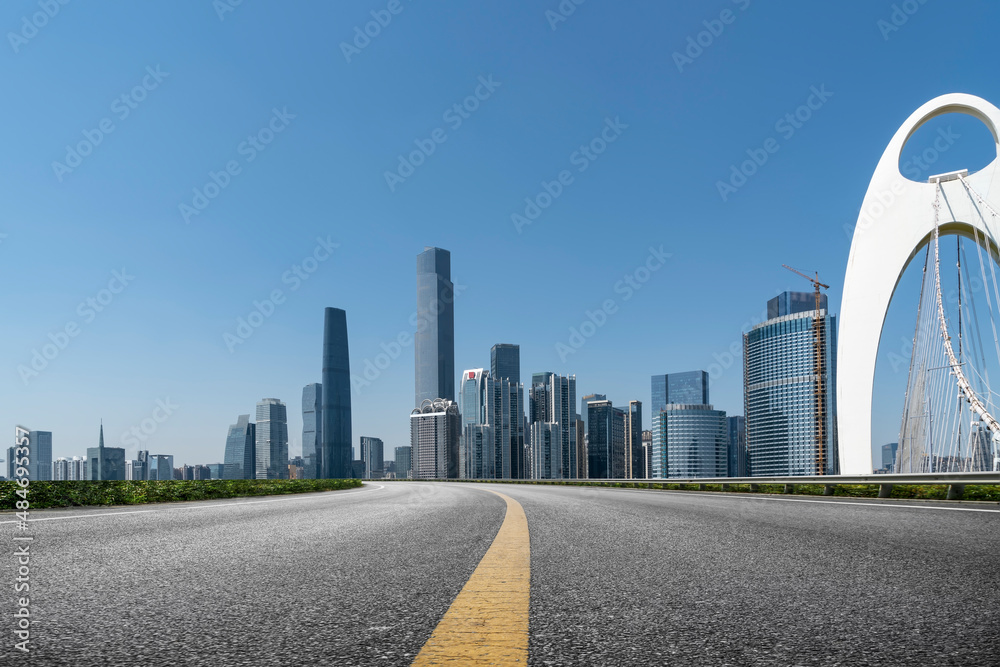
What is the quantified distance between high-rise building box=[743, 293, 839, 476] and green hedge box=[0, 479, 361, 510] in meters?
165

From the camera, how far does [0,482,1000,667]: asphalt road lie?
2.04 m

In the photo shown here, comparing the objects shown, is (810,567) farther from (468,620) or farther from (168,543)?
(168,543)

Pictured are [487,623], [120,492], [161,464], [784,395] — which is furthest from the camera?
[784,395]

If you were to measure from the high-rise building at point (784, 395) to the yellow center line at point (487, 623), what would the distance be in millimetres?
179335

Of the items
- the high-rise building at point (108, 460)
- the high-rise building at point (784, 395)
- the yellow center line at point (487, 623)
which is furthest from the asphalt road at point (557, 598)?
the high-rise building at point (784, 395)

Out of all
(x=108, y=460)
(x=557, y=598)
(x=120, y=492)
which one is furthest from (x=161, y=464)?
(x=557, y=598)

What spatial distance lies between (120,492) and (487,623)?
1868 cm

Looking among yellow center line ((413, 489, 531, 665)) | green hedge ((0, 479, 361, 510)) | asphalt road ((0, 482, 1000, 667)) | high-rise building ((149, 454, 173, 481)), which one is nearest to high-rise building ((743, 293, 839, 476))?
high-rise building ((149, 454, 173, 481))

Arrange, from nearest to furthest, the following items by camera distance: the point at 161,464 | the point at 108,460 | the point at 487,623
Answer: the point at 487,623, the point at 108,460, the point at 161,464

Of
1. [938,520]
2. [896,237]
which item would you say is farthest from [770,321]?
[938,520]

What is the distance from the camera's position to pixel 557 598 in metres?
2.96

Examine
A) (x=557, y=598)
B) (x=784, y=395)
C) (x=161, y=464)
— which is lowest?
(x=161, y=464)

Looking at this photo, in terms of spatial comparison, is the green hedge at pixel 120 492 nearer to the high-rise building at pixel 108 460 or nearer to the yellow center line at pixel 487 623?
the yellow center line at pixel 487 623

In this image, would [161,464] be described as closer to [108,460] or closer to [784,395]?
[108,460]
